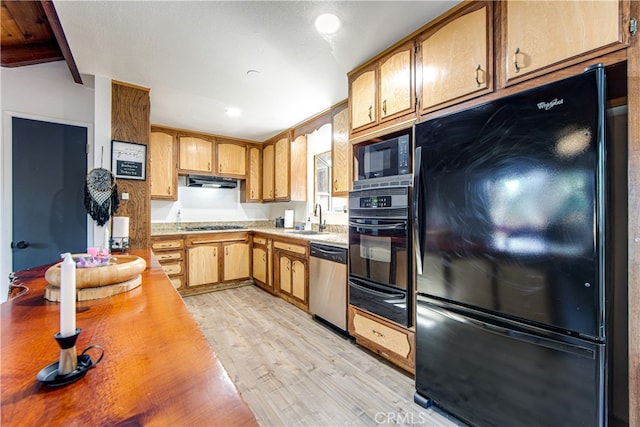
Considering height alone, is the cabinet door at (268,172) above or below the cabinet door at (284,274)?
above

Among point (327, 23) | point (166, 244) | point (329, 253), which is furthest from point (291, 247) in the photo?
point (327, 23)

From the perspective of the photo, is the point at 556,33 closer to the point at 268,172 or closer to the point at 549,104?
the point at 549,104

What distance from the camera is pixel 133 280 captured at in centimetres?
127

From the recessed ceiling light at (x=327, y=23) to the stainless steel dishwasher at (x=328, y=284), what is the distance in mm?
1713

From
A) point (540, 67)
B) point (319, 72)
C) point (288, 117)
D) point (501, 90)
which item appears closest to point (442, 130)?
point (501, 90)

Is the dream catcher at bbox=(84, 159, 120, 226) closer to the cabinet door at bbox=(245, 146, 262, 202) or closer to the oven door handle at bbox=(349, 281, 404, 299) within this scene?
the oven door handle at bbox=(349, 281, 404, 299)

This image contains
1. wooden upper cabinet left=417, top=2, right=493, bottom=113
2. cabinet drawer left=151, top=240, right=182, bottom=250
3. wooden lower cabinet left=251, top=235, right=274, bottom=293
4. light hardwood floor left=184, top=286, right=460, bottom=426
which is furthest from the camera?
wooden lower cabinet left=251, top=235, right=274, bottom=293

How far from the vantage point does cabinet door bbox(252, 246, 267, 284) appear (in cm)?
391

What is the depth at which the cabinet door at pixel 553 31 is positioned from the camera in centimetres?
109

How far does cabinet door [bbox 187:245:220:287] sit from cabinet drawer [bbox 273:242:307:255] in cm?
101

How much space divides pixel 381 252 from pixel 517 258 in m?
0.91

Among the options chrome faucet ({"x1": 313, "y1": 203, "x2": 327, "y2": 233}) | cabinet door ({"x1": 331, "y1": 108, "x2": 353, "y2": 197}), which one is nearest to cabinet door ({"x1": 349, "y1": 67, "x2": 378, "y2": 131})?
cabinet door ({"x1": 331, "y1": 108, "x2": 353, "y2": 197})

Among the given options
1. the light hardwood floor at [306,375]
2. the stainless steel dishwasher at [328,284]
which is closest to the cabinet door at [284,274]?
the light hardwood floor at [306,375]

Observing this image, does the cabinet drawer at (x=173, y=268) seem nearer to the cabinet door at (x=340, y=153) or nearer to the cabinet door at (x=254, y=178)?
the cabinet door at (x=254, y=178)
